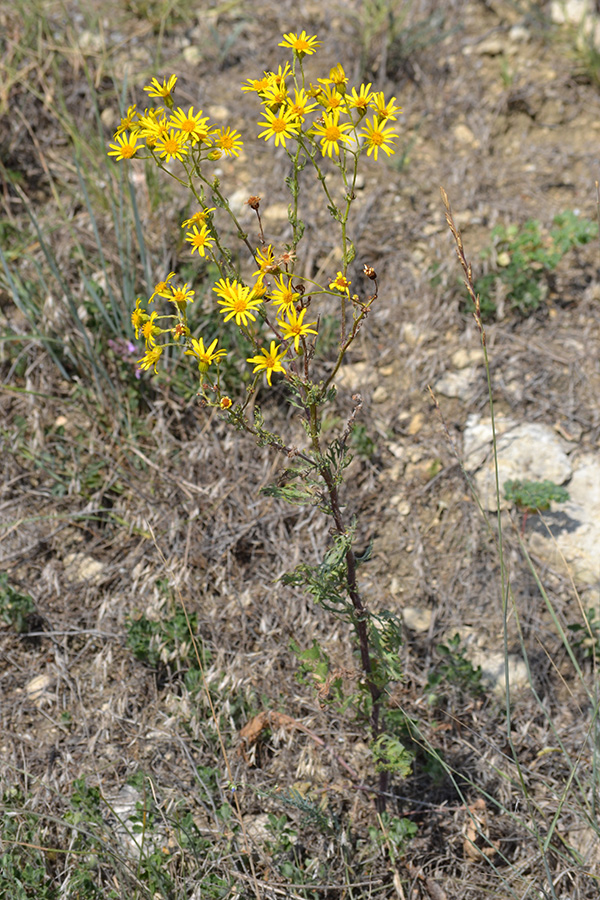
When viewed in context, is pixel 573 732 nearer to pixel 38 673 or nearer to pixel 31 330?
pixel 38 673

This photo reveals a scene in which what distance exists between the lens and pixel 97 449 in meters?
3.24

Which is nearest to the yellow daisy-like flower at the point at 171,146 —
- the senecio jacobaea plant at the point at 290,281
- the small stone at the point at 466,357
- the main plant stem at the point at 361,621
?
the senecio jacobaea plant at the point at 290,281

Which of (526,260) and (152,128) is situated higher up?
(152,128)

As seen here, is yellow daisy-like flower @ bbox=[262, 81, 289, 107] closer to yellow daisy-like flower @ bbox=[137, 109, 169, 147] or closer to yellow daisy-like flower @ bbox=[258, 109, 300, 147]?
yellow daisy-like flower @ bbox=[258, 109, 300, 147]

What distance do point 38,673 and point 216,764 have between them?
0.80 m

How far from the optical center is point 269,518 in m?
3.06

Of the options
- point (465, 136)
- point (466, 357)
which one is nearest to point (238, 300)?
point (466, 357)

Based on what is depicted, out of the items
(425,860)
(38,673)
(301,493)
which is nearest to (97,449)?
(38,673)

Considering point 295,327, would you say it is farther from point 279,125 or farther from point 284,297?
point 279,125

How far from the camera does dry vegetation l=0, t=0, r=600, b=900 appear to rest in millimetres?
2373

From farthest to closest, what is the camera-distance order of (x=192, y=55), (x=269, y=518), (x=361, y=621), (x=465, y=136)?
(x=192, y=55)
(x=465, y=136)
(x=269, y=518)
(x=361, y=621)

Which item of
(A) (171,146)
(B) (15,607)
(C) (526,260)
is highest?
(A) (171,146)

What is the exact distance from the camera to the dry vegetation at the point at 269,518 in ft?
7.79

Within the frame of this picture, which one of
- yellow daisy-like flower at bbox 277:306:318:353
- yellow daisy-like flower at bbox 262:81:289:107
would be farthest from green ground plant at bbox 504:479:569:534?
yellow daisy-like flower at bbox 262:81:289:107
